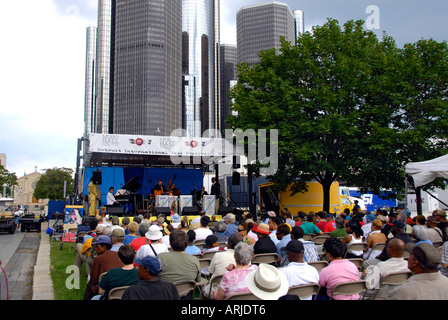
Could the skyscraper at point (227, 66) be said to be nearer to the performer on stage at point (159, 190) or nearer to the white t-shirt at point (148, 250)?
the performer on stage at point (159, 190)

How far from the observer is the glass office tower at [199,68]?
149375mm

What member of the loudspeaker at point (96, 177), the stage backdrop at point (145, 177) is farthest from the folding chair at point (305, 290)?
the stage backdrop at point (145, 177)

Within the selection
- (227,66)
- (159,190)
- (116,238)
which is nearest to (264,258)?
(116,238)

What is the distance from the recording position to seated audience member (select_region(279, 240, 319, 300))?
4199 mm

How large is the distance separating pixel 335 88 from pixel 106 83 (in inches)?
5352

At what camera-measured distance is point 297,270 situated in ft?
13.9

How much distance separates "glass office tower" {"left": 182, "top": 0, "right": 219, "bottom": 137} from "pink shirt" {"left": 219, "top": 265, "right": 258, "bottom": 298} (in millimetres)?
142428

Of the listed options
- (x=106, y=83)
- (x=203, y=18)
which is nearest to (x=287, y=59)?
(x=106, y=83)

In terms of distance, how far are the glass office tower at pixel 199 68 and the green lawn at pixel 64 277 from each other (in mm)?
134677

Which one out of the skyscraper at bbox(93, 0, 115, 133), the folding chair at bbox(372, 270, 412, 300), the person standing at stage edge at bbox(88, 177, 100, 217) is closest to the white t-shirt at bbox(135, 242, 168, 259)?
the folding chair at bbox(372, 270, 412, 300)

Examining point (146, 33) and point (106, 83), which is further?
point (106, 83)

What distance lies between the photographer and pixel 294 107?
1867 centimetres

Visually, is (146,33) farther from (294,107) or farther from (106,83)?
(294,107)

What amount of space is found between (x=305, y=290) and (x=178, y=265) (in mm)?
1485
